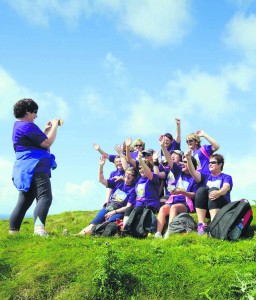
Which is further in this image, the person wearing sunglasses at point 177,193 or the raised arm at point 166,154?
the raised arm at point 166,154

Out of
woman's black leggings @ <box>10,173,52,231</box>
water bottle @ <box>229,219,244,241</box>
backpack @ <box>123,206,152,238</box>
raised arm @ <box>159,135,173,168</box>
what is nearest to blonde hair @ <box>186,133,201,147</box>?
raised arm @ <box>159,135,173,168</box>

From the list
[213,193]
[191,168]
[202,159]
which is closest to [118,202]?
[191,168]

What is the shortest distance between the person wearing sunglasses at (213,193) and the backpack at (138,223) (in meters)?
1.50

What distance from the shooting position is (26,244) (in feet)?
33.0

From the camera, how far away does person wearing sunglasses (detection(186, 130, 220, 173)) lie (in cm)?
1451

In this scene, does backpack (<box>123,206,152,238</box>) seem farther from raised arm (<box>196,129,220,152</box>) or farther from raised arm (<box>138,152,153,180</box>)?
raised arm (<box>196,129,220,152</box>)

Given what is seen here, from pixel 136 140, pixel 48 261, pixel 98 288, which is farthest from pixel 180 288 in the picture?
pixel 136 140

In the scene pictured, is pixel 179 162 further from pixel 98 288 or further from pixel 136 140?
pixel 98 288

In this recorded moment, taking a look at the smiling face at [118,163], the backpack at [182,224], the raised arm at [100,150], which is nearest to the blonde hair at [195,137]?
the smiling face at [118,163]

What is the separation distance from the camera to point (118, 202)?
47.3 feet

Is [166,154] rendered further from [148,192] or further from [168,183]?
[148,192]

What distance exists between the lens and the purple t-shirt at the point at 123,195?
14023mm

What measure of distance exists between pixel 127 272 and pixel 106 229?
4712 mm

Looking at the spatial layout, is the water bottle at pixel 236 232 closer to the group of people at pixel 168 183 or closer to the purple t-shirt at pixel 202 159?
the group of people at pixel 168 183
